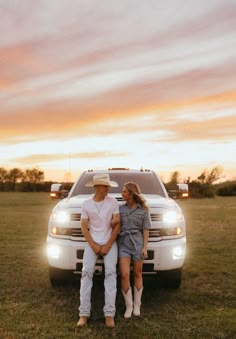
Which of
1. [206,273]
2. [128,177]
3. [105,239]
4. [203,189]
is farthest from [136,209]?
[203,189]

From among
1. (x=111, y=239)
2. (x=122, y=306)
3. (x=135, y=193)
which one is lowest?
(x=122, y=306)

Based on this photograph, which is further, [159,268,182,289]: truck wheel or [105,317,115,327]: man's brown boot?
[159,268,182,289]: truck wheel

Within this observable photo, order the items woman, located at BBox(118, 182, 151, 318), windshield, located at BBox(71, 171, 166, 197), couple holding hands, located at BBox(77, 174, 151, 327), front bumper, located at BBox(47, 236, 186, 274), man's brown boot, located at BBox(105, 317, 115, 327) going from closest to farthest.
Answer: man's brown boot, located at BBox(105, 317, 115, 327) < couple holding hands, located at BBox(77, 174, 151, 327) < woman, located at BBox(118, 182, 151, 318) < front bumper, located at BBox(47, 236, 186, 274) < windshield, located at BBox(71, 171, 166, 197)

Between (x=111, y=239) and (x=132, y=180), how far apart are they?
308 cm

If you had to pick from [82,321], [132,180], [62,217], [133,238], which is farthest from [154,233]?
[132,180]

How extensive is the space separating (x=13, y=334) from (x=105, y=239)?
4.77 feet

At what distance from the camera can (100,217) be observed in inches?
233

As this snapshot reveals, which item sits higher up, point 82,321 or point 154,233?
point 154,233

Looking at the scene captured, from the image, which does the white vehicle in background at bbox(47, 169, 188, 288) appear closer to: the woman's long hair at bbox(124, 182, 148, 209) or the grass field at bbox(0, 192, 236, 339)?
the grass field at bbox(0, 192, 236, 339)

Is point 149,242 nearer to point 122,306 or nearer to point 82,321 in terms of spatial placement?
point 122,306

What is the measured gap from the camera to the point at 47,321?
19.3 ft

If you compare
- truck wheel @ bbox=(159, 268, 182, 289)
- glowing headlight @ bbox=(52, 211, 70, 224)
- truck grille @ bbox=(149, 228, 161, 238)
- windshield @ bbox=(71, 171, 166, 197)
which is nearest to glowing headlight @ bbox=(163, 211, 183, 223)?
truck grille @ bbox=(149, 228, 161, 238)

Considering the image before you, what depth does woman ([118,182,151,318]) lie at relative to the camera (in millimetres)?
6047

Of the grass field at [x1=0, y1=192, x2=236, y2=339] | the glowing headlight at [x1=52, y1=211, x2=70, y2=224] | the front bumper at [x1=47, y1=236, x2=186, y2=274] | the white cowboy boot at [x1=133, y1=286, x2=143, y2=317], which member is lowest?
the grass field at [x1=0, y1=192, x2=236, y2=339]
